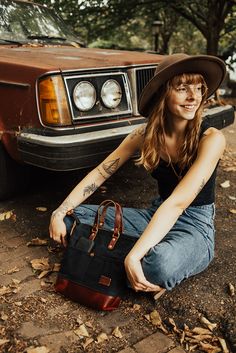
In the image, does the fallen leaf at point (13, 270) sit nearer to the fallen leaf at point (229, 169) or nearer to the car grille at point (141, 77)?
the car grille at point (141, 77)

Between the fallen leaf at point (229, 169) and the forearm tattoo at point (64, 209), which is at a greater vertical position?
the forearm tattoo at point (64, 209)

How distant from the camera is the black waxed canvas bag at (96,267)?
6.86 ft

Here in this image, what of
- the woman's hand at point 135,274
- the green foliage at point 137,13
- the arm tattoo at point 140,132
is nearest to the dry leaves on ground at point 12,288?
the woman's hand at point 135,274

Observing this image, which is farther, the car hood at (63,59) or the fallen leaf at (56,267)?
the car hood at (63,59)

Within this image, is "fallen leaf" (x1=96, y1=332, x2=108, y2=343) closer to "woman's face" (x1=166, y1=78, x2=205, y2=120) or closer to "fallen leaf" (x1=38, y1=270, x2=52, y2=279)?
"fallen leaf" (x1=38, y1=270, x2=52, y2=279)

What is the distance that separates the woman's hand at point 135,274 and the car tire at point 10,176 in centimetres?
163

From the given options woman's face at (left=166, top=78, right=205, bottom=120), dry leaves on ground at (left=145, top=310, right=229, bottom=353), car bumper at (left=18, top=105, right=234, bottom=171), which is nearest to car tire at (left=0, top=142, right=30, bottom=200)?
car bumper at (left=18, top=105, right=234, bottom=171)

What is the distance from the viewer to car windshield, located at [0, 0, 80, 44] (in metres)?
3.89

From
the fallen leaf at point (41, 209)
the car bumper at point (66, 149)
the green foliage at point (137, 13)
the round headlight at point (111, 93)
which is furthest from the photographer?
the green foliage at point (137, 13)

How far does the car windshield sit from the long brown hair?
205 centimetres

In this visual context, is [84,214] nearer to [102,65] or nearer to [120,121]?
[120,121]

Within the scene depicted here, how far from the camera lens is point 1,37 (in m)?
3.76

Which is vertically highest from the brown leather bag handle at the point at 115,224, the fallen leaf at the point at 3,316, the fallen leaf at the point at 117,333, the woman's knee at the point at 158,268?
→ the brown leather bag handle at the point at 115,224

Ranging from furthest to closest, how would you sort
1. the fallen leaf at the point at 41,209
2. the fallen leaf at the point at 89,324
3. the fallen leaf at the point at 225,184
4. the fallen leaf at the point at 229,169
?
the fallen leaf at the point at 229,169 → the fallen leaf at the point at 225,184 → the fallen leaf at the point at 41,209 → the fallen leaf at the point at 89,324
